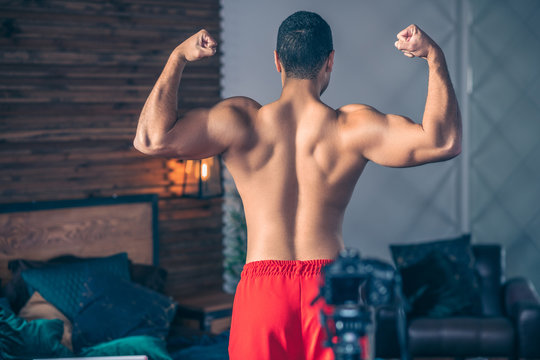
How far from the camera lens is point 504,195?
5.70 m

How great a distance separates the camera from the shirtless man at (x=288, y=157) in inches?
62.4

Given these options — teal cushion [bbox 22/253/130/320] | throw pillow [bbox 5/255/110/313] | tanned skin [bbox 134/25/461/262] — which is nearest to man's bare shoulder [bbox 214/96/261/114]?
tanned skin [bbox 134/25/461/262]

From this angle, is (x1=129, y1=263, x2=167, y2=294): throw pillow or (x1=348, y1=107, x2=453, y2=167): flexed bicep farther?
(x1=129, y1=263, x2=167, y2=294): throw pillow

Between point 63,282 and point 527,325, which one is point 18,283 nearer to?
point 63,282

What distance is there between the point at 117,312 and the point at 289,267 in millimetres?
2200

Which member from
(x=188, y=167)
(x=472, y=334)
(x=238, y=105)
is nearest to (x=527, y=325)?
(x=472, y=334)

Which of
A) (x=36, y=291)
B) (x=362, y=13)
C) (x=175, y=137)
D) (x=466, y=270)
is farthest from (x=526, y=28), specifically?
(x=175, y=137)

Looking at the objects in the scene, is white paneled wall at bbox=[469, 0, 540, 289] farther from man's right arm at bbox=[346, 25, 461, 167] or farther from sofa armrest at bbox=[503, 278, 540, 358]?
man's right arm at bbox=[346, 25, 461, 167]

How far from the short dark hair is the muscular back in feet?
0.33

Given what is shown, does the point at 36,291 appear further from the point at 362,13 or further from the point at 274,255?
the point at 362,13

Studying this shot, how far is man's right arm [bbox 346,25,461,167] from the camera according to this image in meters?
1.50

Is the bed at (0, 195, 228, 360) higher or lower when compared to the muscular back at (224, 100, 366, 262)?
lower

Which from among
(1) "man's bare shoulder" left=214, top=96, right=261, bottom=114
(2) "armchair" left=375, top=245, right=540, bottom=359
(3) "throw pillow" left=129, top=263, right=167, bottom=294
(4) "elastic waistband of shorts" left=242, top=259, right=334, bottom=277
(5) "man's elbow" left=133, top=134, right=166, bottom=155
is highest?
(1) "man's bare shoulder" left=214, top=96, right=261, bottom=114

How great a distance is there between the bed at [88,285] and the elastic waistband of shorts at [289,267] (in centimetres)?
182
